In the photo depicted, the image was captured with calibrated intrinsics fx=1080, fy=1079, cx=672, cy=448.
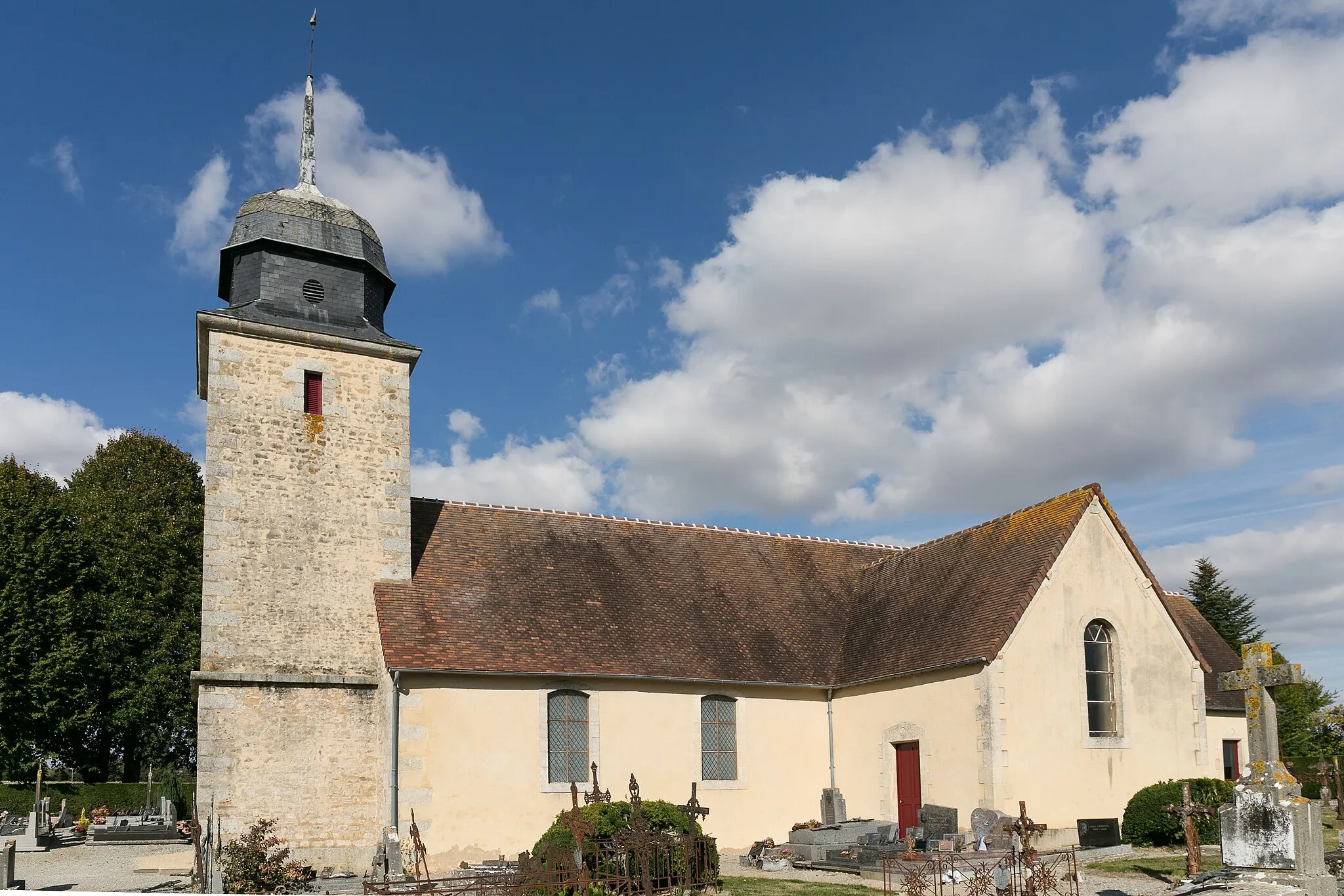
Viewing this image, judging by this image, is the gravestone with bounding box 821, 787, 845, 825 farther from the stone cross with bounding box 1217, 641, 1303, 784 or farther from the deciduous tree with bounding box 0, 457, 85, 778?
the deciduous tree with bounding box 0, 457, 85, 778

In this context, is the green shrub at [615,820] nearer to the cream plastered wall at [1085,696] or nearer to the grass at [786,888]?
the grass at [786,888]

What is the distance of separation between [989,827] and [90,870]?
50.6 feet

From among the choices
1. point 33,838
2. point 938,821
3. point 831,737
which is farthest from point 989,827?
point 33,838

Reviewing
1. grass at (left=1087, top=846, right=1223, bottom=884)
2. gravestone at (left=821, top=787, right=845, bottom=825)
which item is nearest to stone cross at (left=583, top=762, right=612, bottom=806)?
gravestone at (left=821, top=787, right=845, bottom=825)

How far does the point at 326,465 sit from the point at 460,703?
4821mm

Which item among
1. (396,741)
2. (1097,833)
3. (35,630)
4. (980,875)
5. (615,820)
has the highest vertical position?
(35,630)

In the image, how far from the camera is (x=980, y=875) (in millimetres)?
13602

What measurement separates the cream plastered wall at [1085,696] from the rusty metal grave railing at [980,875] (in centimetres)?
172

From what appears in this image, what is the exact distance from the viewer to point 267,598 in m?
17.8

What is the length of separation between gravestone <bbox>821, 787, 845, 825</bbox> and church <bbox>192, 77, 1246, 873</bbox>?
8.7 inches

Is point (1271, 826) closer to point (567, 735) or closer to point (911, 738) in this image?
point (911, 738)

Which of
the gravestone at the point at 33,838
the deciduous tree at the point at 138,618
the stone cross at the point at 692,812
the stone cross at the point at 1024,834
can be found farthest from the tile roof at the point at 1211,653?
the deciduous tree at the point at 138,618

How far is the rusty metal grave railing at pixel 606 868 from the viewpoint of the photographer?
11.1 m

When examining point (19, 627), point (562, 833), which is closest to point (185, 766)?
point (19, 627)
